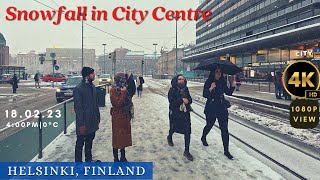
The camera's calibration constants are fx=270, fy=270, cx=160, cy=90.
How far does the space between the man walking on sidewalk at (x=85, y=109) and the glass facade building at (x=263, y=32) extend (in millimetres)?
14828

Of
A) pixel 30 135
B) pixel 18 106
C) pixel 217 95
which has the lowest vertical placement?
pixel 18 106

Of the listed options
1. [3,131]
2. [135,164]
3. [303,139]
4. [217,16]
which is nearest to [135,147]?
[135,164]

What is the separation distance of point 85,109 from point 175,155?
2164mm

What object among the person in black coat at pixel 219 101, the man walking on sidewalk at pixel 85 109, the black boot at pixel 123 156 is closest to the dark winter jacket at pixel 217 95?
the person in black coat at pixel 219 101

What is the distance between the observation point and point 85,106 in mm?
4719

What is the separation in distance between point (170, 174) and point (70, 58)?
145999 mm

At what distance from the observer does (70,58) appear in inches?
5576

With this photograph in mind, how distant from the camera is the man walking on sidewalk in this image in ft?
15.3

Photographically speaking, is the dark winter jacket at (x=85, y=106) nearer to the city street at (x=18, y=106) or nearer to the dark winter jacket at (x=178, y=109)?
the city street at (x=18, y=106)

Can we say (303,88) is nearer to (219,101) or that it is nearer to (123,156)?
(219,101)

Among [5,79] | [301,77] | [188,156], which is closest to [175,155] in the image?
[188,156]

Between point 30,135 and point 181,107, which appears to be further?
point 181,107

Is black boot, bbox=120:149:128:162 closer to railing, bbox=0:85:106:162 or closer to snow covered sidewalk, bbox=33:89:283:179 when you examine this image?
snow covered sidewalk, bbox=33:89:283:179

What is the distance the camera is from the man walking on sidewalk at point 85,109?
466 cm
